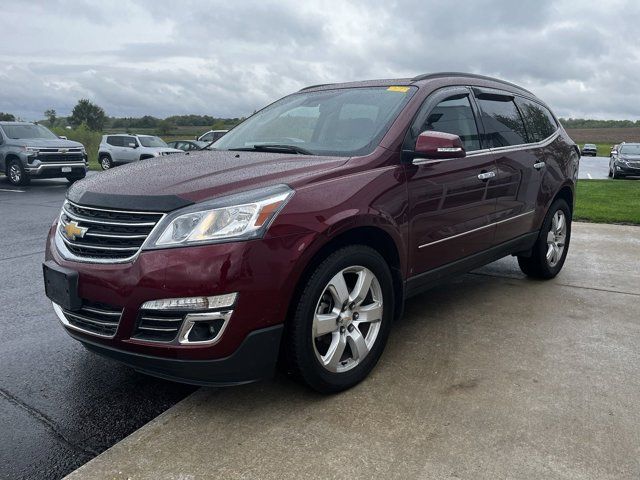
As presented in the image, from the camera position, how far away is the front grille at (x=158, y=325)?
2490 millimetres

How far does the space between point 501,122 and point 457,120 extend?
0.68 meters

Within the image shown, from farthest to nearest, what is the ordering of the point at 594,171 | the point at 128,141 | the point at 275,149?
the point at 594,171 < the point at 128,141 < the point at 275,149

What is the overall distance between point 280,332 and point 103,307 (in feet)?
2.78

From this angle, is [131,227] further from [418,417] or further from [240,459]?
[418,417]

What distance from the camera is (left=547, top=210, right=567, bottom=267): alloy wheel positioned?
17.0 feet

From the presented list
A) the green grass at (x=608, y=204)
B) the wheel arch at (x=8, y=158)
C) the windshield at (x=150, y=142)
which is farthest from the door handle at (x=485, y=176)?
the windshield at (x=150, y=142)

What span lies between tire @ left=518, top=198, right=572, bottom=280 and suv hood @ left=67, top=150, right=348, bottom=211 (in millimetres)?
2724

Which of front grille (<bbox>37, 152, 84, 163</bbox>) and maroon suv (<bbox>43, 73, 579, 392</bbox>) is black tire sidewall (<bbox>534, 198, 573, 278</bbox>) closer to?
maroon suv (<bbox>43, 73, 579, 392</bbox>)

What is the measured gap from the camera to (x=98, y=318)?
267 centimetres

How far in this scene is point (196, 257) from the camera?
2432 millimetres

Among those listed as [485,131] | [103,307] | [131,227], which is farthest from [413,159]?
[103,307]

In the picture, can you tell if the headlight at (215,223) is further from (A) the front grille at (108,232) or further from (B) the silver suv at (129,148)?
(B) the silver suv at (129,148)

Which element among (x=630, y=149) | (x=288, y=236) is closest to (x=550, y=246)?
(x=288, y=236)

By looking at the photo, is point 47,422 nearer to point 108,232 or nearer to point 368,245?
point 108,232
